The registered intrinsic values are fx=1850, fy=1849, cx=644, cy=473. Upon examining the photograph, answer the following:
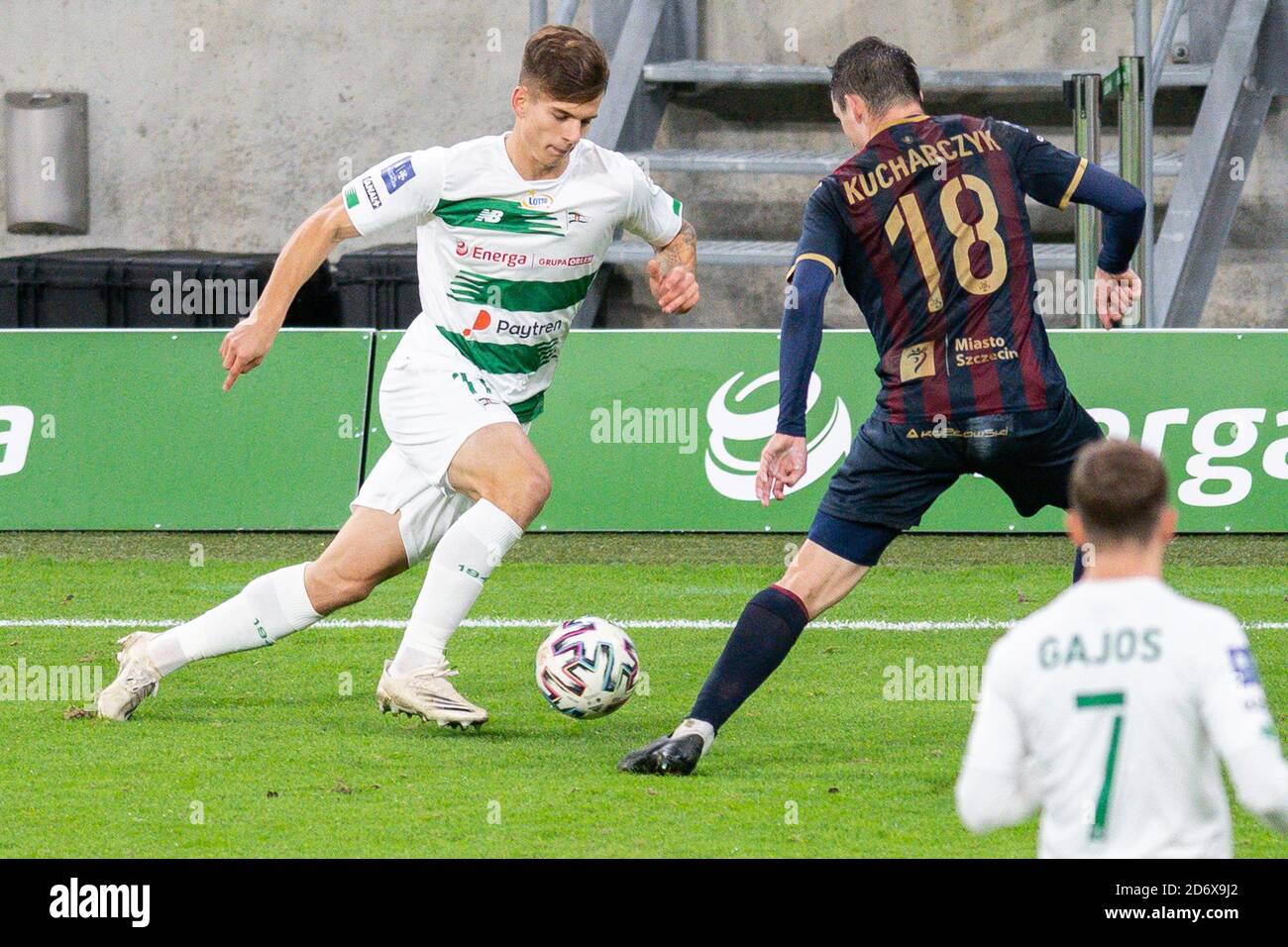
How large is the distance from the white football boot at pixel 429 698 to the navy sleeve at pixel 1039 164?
2.23 m

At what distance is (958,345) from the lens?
510cm

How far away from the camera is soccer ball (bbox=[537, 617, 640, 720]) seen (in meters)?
5.39

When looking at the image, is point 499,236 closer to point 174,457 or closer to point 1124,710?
point 1124,710

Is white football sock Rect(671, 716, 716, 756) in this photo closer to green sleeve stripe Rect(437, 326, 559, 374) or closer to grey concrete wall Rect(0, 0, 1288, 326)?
green sleeve stripe Rect(437, 326, 559, 374)

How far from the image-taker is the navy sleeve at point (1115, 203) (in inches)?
203

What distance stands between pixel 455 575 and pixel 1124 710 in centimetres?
318

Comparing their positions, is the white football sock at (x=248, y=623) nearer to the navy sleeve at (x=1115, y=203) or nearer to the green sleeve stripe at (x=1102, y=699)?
the navy sleeve at (x=1115, y=203)

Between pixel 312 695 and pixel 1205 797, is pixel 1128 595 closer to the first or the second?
pixel 1205 797

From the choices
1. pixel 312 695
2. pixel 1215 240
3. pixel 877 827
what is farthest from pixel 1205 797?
pixel 1215 240

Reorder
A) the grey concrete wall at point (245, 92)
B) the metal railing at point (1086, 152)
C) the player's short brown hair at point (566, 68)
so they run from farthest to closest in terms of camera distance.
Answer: the grey concrete wall at point (245, 92) < the metal railing at point (1086, 152) < the player's short brown hair at point (566, 68)

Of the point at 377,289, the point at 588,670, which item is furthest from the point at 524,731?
the point at 377,289

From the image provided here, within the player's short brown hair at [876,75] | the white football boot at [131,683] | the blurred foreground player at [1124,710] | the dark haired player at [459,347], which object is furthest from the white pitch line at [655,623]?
the blurred foreground player at [1124,710]

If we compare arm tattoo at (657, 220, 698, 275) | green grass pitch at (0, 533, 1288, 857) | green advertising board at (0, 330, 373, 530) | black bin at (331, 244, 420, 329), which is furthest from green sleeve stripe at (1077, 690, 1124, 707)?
black bin at (331, 244, 420, 329)
